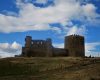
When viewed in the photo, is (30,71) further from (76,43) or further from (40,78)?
(76,43)

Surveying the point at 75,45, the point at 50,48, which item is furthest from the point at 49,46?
the point at 75,45

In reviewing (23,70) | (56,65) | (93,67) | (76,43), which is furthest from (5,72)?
(76,43)

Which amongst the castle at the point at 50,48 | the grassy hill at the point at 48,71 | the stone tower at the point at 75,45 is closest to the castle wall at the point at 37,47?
the castle at the point at 50,48

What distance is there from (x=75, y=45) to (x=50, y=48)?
848 centimetres

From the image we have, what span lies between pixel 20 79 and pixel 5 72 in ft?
39.4

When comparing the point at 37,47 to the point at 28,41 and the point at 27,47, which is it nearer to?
the point at 27,47

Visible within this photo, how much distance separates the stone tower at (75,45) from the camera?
98062 mm

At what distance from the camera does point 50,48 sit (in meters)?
95.8

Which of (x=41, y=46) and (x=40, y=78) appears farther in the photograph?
(x=41, y=46)

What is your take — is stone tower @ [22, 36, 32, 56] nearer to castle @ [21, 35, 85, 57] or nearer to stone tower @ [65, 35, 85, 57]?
castle @ [21, 35, 85, 57]

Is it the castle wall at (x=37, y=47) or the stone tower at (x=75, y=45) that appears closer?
the castle wall at (x=37, y=47)

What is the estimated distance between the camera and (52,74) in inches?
2141

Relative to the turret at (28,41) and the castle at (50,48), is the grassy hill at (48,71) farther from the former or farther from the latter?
the turret at (28,41)

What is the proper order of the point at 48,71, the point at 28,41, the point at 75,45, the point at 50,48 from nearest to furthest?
the point at 48,71 → the point at 28,41 → the point at 50,48 → the point at 75,45
